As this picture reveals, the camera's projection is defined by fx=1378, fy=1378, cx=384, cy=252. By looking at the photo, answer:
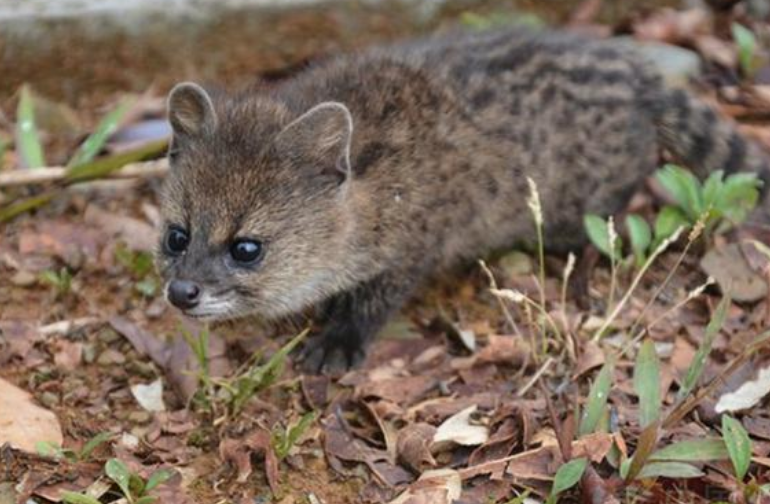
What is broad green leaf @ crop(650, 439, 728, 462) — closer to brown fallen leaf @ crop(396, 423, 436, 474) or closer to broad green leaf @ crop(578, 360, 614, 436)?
broad green leaf @ crop(578, 360, 614, 436)

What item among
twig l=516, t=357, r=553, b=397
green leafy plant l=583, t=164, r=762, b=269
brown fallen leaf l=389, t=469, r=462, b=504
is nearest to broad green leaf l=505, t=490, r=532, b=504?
brown fallen leaf l=389, t=469, r=462, b=504

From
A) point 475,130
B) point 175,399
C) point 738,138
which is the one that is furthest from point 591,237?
point 175,399

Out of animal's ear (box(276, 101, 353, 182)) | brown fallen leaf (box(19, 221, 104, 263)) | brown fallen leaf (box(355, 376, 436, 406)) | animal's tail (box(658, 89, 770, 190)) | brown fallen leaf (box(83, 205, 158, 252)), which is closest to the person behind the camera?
animal's ear (box(276, 101, 353, 182))

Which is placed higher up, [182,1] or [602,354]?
[182,1]

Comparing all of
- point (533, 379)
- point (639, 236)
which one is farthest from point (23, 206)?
point (639, 236)

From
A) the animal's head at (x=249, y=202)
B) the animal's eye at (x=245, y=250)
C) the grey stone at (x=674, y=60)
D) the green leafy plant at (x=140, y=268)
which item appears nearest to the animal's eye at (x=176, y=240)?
the animal's head at (x=249, y=202)

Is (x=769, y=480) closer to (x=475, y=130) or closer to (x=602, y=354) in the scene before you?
(x=602, y=354)
